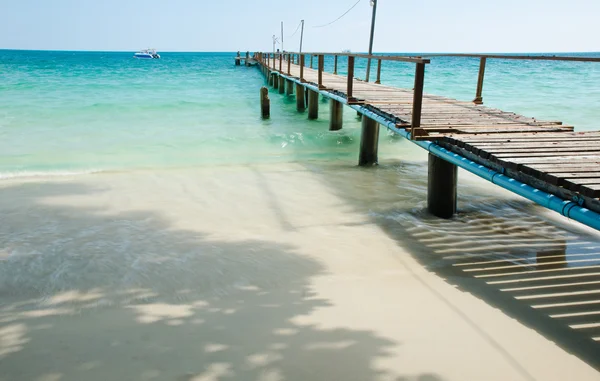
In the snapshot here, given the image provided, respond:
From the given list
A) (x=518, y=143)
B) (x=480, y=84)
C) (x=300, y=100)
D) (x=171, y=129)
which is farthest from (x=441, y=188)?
(x=300, y=100)

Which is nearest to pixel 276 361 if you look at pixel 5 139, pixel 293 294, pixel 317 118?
pixel 293 294

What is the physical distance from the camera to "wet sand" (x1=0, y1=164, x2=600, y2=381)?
11.1ft

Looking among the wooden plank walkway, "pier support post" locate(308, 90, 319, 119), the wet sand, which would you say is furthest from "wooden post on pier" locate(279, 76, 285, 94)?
the wet sand

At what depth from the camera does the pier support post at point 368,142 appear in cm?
952

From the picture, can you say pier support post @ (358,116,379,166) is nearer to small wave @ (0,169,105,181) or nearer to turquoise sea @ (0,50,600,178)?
turquoise sea @ (0,50,600,178)

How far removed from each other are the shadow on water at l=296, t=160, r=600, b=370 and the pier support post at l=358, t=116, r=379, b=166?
1773 millimetres

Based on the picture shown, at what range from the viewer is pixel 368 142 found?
9.72 metres

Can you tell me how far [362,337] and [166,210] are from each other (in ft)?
13.5

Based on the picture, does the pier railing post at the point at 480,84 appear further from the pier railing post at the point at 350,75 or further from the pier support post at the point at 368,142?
the pier railing post at the point at 350,75

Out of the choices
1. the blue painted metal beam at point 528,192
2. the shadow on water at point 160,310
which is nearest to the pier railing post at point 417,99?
the blue painted metal beam at point 528,192

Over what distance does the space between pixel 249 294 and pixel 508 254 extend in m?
2.92

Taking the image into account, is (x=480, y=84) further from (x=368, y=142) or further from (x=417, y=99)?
(x=417, y=99)

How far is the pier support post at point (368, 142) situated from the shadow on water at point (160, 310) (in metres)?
4.67

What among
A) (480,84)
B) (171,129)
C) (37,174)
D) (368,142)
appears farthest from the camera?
(171,129)
